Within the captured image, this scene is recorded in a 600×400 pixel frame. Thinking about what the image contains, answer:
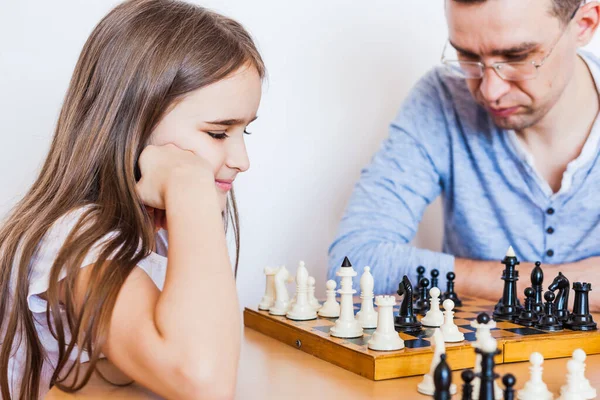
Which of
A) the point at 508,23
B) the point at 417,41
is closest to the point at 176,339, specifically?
the point at 508,23

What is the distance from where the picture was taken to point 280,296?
1.55 metres

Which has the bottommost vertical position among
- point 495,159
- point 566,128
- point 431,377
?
point 431,377

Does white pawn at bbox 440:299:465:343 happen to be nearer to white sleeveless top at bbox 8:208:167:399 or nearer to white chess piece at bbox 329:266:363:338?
white chess piece at bbox 329:266:363:338

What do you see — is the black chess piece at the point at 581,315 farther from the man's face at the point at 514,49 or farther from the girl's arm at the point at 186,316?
the man's face at the point at 514,49

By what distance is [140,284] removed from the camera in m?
1.17

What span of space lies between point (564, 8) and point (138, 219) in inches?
57.4

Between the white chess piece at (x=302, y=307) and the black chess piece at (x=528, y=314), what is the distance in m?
0.43

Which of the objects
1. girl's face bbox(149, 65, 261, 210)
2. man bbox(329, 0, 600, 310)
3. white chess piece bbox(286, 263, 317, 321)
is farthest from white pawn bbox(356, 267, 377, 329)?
man bbox(329, 0, 600, 310)

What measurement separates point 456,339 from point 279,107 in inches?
62.0

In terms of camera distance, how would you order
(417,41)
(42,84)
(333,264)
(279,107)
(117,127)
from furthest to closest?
(417,41) < (279,107) < (42,84) < (333,264) < (117,127)

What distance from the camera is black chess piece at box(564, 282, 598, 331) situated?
1362 millimetres

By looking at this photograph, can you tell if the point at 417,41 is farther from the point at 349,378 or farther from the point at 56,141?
the point at 349,378

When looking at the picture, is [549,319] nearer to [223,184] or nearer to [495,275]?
[495,275]

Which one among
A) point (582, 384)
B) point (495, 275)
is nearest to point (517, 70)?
point (495, 275)
